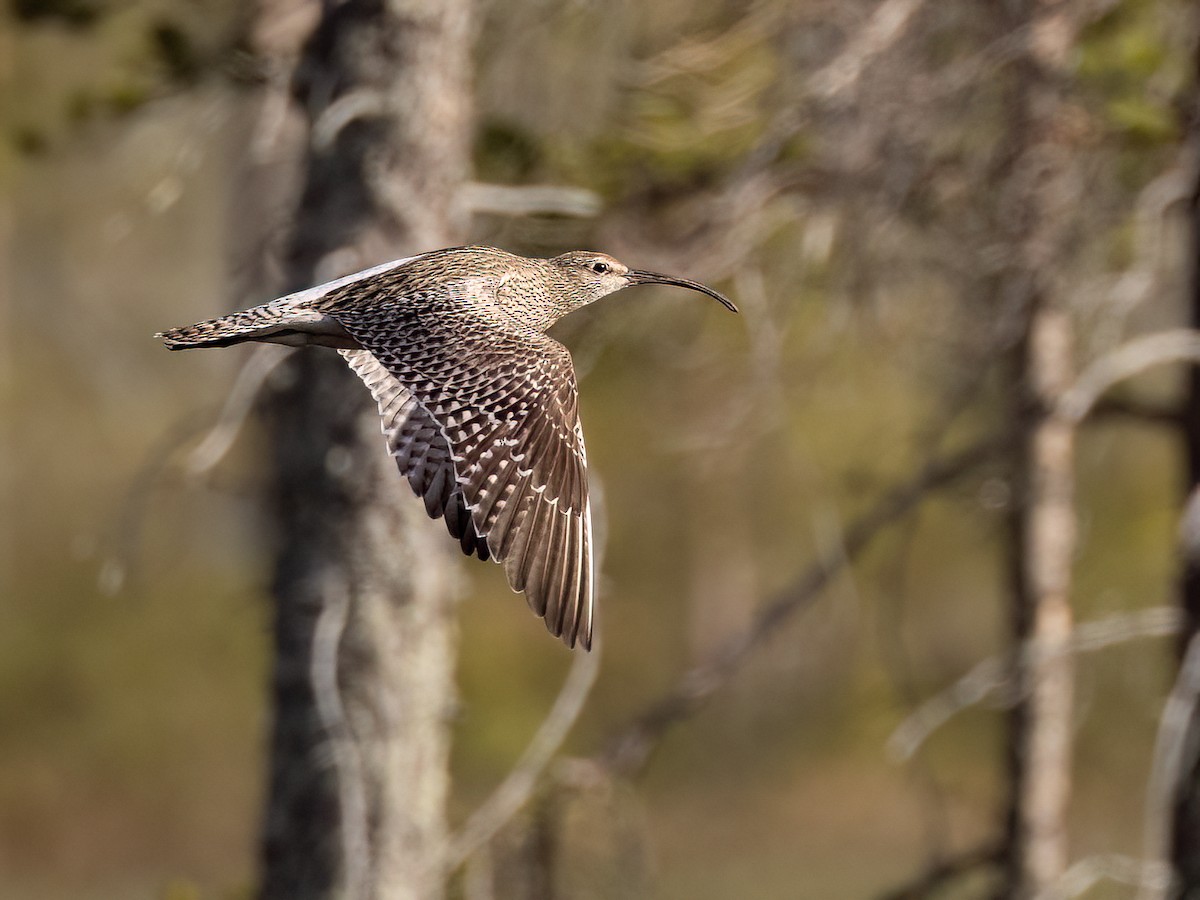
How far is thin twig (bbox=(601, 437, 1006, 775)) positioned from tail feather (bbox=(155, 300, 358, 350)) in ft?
13.2

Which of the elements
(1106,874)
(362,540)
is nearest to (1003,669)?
(1106,874)

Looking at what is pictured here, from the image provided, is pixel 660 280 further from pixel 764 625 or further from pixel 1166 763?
pixel 764 625

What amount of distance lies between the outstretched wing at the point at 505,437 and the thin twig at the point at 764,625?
3.72 metres

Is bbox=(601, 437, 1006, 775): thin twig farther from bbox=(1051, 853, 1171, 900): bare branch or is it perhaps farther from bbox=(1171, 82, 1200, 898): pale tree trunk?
bbox=(1051, 853, 1171, 900): bare branch

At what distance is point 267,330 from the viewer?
13.7 feet

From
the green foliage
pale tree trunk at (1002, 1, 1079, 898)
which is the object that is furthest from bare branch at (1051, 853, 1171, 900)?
the green foliage

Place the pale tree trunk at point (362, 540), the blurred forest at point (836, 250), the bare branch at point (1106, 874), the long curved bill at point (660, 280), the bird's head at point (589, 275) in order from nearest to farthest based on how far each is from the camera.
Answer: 1. the long curved bill at point (660, 280)
2. the bird's head at point (589, 275)
3. the pale tree trunk at point (362, 540)
4. the bare branch at point (1106, 874)
5. the blurred forest at point (836, 250)

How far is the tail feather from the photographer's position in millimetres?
4051

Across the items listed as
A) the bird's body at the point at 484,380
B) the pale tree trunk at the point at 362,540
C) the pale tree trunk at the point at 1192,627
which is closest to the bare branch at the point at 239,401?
the pale tree trunk at the point at 362,540

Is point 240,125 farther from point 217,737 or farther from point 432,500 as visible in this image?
point 217,737

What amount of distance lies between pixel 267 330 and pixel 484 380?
0.54 meters

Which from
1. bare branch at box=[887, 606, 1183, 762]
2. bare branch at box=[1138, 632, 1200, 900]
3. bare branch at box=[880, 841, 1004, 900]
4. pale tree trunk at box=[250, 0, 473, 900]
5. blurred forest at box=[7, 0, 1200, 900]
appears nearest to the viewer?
pale tree trunk at box=[250, 0, 473, 900]

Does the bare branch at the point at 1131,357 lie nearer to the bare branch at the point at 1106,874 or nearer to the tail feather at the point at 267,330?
the bare branch at the point at 1106,874

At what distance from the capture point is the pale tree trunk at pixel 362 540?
243 inches
